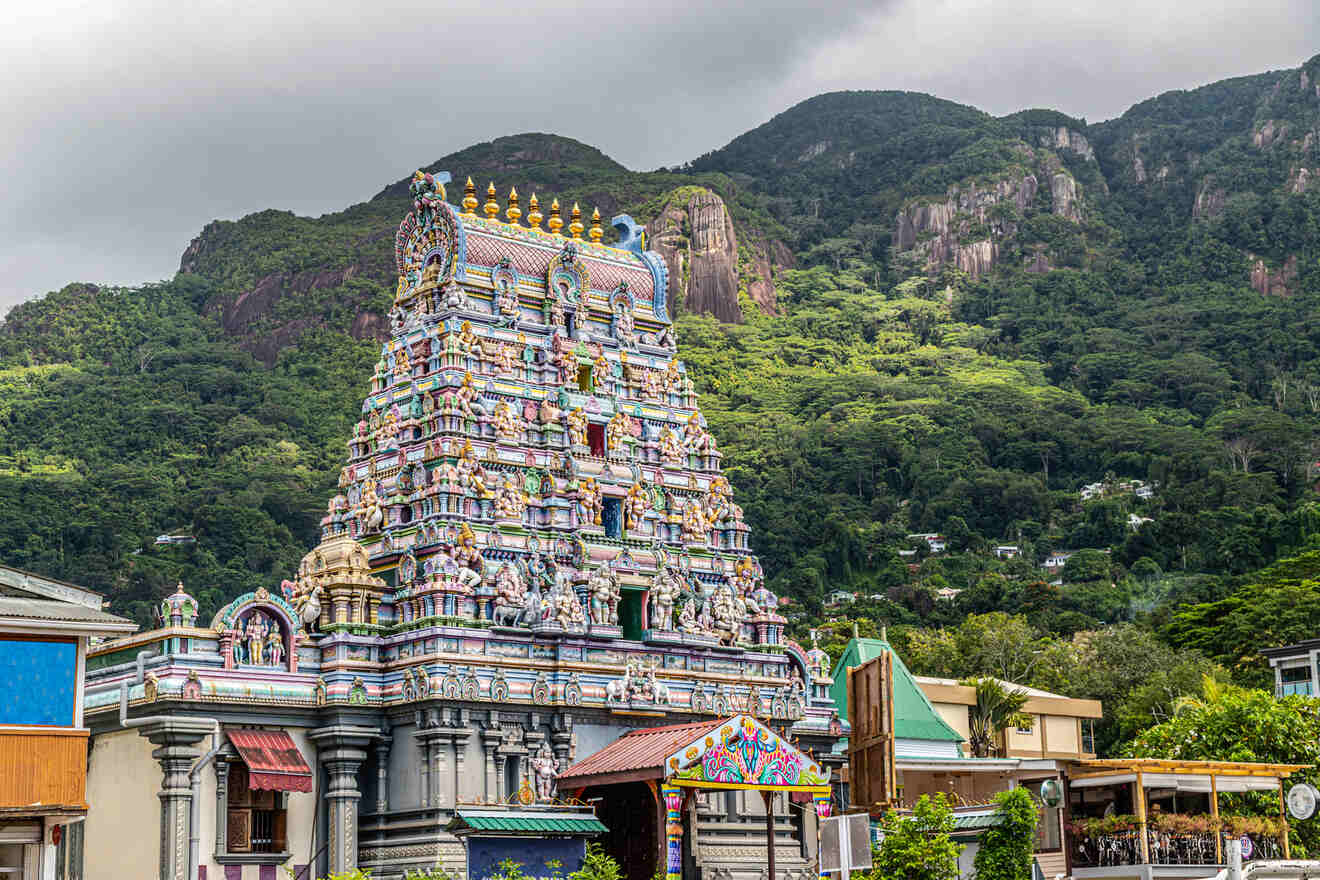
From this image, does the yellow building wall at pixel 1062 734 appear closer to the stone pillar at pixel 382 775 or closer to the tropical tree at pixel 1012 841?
the tropical tree at pixel 1012 841

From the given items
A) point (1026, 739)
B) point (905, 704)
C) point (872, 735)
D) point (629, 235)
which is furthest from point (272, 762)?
point (1026, 739)

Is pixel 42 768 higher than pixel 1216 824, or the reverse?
pixel 42 768

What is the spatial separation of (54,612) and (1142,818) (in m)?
23.4

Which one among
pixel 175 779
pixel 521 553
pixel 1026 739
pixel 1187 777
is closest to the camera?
pixel 175 779

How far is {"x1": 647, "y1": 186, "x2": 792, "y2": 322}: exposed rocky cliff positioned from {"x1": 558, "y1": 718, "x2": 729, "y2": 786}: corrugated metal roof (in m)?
114

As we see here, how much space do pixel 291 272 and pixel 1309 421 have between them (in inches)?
3170

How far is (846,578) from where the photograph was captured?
11431 cm

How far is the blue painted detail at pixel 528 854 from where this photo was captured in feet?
119

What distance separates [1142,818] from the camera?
3975cm

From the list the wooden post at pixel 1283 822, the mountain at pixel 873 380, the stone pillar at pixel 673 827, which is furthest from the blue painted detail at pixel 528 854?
the mountain at pixel 873 380

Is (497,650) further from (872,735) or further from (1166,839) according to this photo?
(1166,839)

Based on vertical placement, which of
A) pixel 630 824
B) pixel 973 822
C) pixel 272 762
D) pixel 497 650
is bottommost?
pixel 973 822

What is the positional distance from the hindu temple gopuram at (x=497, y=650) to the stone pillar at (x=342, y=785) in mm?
56

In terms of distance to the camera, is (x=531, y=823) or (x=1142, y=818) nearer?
(x=531, y=823)
